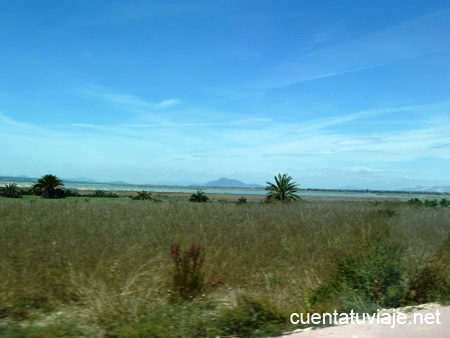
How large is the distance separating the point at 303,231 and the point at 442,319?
636cm

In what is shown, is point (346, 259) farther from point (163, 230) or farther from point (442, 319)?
point (163, 230)

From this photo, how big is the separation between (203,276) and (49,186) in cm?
4203

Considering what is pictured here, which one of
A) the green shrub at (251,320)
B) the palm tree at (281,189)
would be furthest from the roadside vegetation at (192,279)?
the palm tree at (281,189)

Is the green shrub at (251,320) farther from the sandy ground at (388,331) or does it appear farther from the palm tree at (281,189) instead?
the palm tree at (281,189)

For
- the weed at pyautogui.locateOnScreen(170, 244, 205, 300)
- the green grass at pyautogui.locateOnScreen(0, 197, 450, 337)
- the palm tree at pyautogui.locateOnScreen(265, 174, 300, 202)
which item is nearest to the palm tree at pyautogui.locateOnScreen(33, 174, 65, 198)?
the palm tree at pyautogui.locateOnScreen(265, 174, 300, 202)

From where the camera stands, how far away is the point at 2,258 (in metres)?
7.71

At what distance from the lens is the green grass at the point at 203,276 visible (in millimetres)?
5895

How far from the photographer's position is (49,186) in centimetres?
4547

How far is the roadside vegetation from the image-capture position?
589cm

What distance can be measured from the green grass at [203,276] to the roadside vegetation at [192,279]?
0.07ft

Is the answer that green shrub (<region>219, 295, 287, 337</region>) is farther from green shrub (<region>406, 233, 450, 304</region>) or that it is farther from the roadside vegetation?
green shrub (<region>406, 233, 450, 304</region>)

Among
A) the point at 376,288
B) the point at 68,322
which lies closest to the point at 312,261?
the point at 376,288

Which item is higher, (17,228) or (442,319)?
(17,228)

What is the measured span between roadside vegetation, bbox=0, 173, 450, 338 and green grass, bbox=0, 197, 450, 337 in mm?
21
